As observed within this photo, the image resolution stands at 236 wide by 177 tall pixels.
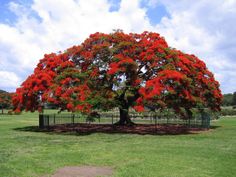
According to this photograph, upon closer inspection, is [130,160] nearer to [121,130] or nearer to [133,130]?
[133,130]

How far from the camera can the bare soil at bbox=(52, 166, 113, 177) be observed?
1009 centimetres

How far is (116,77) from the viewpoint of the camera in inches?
1012

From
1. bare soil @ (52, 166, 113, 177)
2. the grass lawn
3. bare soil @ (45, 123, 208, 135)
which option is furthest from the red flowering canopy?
bare soil @ (52, 166, 113, 177)

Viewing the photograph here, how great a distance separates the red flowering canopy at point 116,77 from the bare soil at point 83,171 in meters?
12.1

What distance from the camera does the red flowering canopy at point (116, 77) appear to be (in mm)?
23484

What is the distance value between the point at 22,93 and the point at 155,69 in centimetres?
1002

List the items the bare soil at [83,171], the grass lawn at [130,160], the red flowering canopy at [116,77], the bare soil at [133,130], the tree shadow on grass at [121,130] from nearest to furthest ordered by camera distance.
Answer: the bare soil at [83,171]
the grass lawn at [130,160]
the red flowering canopy at [116,77]
the tree shadow on grass at [121,130]
the bare soil at [133,130]

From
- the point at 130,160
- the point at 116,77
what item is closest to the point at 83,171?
the point at 130,160

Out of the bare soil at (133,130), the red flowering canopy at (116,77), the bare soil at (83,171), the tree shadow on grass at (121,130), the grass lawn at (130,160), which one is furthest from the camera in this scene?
the bare soil at (133,130)

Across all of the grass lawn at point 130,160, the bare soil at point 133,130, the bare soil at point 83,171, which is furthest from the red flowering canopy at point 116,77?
the bare soil at point 83,171

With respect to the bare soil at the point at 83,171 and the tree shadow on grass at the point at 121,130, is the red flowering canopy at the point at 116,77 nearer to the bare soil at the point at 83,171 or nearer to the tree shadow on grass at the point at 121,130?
the tree shadow on grass at the point at 121,130

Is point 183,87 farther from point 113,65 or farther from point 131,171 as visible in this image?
point 131,171

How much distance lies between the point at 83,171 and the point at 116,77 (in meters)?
15.5

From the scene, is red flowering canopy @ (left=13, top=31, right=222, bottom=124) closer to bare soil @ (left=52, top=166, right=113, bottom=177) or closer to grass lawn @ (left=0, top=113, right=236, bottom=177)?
grass lawn @ (left=0, top=113, right=236, bottom=177)
